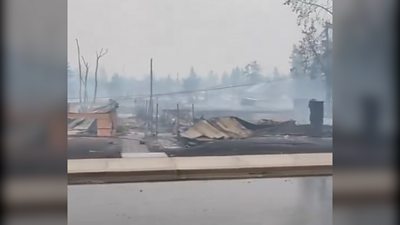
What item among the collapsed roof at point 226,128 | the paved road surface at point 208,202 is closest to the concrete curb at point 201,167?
the paved road surface at point 208,202

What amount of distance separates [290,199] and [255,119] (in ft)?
2.77

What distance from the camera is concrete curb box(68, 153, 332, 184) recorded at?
4246 millimetres

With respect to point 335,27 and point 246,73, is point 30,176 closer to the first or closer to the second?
point 335,27

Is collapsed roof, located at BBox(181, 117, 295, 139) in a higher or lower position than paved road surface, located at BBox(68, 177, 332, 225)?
higher

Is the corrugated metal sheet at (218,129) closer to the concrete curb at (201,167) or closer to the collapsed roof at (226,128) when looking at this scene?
the collapsed roof at (226,128)

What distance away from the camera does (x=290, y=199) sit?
3.60 metres

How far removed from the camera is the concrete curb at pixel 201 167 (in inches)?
167

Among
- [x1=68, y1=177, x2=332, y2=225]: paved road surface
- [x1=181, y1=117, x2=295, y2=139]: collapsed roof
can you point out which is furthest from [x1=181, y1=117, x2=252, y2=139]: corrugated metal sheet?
[x1=68, y1=177, x2=332, y2=225]: paved road surface

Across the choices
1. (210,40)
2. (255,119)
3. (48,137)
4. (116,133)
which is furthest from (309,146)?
(48,137)

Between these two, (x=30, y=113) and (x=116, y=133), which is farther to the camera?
(x=116, y=133)

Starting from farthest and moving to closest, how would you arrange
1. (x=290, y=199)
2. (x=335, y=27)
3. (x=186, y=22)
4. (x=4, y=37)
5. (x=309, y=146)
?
1. (x=309, y=146)
2. (x=186, y=22)
3. (x=290, y=199)
4. (x=335, y=27)
5. (x=4, y=37)

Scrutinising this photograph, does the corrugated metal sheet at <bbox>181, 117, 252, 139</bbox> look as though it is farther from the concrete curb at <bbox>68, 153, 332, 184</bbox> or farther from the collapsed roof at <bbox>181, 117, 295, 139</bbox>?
the concrete curb at <bbox>68, 153, 332, 184</bbox>

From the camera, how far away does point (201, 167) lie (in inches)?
176

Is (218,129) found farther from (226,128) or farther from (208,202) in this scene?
(208,202)
